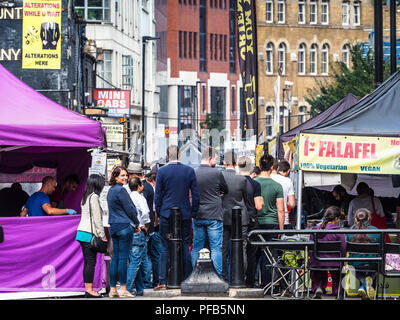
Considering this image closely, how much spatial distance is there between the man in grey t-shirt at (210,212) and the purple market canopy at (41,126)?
1591 mm

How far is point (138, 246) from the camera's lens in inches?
563

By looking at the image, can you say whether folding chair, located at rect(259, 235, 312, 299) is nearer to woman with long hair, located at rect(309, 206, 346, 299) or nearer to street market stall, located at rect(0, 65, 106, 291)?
woman with long hair, located at rect(309, 206, 346, 299)

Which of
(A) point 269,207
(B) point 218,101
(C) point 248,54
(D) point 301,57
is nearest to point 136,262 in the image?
(A) point 269,207

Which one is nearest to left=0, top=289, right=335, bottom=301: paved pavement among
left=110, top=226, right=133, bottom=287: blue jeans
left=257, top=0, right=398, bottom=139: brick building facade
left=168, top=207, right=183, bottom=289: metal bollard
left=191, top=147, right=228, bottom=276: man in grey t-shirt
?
left=168, top=207, right=183, bottom=289: metal bollard

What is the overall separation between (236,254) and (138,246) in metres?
1.47

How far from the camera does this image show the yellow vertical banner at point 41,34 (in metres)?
29.5

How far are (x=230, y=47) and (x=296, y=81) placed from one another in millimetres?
20301

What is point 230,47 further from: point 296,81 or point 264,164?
point 264,164

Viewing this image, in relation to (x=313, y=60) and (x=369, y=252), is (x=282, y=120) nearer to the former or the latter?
(x=313, y=60)

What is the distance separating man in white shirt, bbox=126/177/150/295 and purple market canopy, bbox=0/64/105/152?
1106 mm

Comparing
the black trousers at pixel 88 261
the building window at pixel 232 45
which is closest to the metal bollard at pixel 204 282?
the black trousers at pixel 88 261

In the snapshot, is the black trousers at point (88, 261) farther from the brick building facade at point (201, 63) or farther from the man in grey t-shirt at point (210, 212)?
the brick building facade at point (201, 63)

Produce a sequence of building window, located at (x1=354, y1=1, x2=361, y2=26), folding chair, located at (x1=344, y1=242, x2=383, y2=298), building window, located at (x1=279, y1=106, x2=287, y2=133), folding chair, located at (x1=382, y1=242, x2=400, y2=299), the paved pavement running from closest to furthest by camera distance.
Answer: folding chair, located at (x1=382, y1=242, x2=400, y2=299) < folding chair, located at (x1=344, y1=242, x2=383, y2=298) < the paved pavement < building window, located at (x1=279, y1=106, x2=287, y2=133) < building window, located at (x1=354, y1=1, x2=361, y2=26)

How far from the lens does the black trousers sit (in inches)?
523
